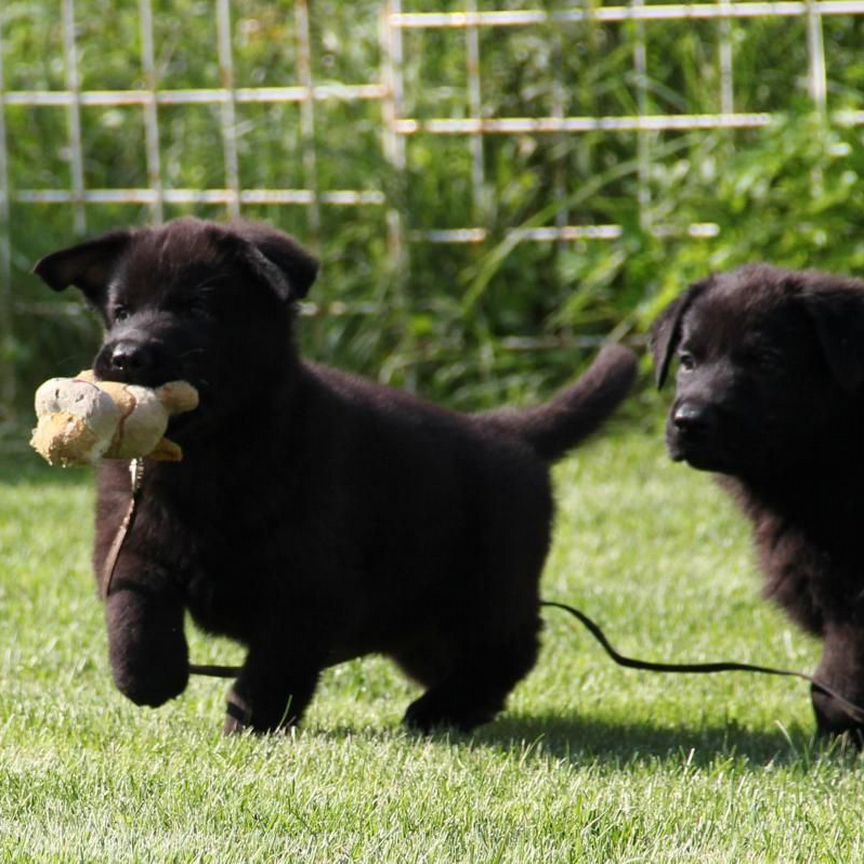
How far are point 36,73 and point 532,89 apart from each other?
2437 mm

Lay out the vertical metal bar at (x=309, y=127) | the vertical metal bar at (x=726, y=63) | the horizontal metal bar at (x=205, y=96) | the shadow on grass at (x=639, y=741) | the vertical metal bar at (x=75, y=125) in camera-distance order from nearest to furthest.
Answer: the shadow on grass at (x=639, y=741) → the vertical metal bar at (x=726, y=63) → the vertical metal bar at (x=309, y=127) → the horizontal metal bar at (x=205, y=96) → the vertical metal bar at (x=75, y=125)

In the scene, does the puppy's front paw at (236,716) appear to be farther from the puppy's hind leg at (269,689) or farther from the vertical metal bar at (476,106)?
the vertical metal bar at (476,106)

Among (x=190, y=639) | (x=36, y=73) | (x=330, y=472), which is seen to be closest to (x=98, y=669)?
(x=190, y=639)

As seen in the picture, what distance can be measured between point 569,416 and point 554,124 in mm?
3831

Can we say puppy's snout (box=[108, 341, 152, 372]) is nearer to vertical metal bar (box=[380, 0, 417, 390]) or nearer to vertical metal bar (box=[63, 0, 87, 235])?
vertical metal bar (box=[380, 0, 417, 390])

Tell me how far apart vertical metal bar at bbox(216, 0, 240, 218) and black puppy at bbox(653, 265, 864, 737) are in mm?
4217

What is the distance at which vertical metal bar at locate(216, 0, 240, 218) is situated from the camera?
7.95 m

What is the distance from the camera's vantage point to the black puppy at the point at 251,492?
3357mm

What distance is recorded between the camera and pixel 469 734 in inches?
148

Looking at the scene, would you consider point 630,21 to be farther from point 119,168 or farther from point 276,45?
point 119,168

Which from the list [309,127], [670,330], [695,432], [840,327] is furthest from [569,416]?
[309,127]

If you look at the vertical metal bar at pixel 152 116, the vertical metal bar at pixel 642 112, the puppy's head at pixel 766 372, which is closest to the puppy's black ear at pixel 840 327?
the puppy's head at pixel 766 372

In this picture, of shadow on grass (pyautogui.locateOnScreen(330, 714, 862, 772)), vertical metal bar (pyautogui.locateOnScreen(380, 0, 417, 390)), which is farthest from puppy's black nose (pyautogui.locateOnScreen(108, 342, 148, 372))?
vertical metal bar (pyautogui.locateOnScreen(380, 0, 417, 390))

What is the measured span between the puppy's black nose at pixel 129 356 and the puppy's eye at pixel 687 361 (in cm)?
130
